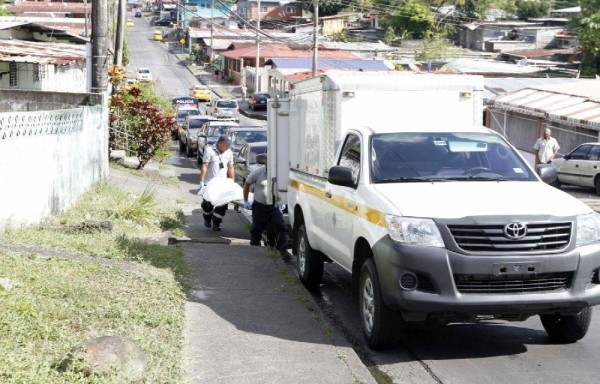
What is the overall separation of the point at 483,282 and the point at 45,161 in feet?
27.3

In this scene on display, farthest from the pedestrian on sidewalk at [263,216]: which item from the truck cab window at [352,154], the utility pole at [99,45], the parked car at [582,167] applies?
the parked car at [582,167]

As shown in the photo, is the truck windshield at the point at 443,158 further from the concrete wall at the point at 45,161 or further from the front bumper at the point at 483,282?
the concrete wall at the point at 45,161

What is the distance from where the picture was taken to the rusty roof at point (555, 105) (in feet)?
94.4

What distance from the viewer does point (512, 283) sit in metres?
7.68

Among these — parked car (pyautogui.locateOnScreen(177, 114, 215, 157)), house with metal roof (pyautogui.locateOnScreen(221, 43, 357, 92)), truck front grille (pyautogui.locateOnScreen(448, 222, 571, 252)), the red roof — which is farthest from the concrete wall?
the red roof

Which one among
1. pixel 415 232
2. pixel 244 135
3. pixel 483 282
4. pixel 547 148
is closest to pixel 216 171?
pixel 415 232

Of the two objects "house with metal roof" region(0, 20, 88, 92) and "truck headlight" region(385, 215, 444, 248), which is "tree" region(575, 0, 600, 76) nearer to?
"house with metal roof" region(0, 20, 88, 92)

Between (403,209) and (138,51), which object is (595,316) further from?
(138,51)

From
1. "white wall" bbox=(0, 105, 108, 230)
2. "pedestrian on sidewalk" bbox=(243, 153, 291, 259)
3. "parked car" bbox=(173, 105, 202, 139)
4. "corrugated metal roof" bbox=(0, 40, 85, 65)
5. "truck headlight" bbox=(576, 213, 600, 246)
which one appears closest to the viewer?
"truck headlight" bbox=(576, 213, 600, 246)

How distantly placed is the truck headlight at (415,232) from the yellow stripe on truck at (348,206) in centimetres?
22

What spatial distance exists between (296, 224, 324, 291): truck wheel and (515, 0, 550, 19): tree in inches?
4077

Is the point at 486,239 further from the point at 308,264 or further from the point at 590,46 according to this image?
the point at 590,46

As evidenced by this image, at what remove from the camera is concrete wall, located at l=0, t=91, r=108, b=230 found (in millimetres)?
11781

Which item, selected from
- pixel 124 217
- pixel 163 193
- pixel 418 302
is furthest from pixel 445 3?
pixel 418 302
